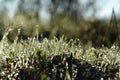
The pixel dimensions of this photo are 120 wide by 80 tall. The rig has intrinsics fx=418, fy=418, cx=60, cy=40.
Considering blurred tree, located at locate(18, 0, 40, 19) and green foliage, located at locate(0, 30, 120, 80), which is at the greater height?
blurred tree, located at locate(18, 0, 40, 19)

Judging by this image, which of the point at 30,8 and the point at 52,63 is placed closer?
the point at 52,63

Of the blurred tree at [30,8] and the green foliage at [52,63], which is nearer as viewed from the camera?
the green foliage at [52,63]

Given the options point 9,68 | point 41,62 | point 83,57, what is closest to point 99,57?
point 83,57

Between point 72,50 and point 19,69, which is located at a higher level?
point 72,50

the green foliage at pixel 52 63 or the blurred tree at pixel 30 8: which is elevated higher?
the blurred tree at pixel 30 8

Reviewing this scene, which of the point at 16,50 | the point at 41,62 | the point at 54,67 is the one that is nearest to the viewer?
the point at 54,67

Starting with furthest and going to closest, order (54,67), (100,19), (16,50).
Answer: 1. (100,19)
2. (16,50)
3. (54,67)

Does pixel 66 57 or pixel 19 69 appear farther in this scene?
pixel 66 57

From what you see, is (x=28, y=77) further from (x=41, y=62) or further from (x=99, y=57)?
(x=99, y=57)

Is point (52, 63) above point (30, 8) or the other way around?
the other way around

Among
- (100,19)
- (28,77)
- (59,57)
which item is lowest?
(28,77)

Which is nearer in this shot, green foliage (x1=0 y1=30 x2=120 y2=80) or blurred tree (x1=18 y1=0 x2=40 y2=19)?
green foliage (x1=0 y1=30 x2=120 y2=80)
